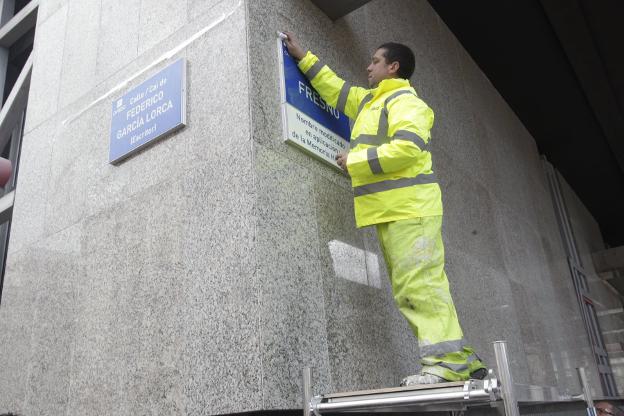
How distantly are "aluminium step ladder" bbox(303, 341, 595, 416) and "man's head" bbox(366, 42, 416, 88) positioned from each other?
1.95m

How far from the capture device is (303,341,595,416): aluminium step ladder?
6.52ft

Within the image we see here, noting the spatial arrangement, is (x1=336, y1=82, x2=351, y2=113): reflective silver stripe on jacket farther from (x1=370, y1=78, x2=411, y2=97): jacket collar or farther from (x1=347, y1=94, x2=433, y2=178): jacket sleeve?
(x1=347, y1=94, x2=433, y2=178): jacket sleeve

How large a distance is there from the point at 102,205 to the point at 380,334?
6.56ft

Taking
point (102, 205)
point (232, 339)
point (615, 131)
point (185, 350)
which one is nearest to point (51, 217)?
point (102, 205)

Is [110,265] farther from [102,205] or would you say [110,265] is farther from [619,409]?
[619,409]

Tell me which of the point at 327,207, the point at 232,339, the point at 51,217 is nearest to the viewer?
the point at 232,339

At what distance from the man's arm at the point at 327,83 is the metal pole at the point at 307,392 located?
177cm

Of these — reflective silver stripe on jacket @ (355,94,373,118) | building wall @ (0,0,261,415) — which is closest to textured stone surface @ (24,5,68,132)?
building wall @ (0,0,261,415)

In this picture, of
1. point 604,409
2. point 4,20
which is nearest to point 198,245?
point 604,409

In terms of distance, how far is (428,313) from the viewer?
2832 millimetres

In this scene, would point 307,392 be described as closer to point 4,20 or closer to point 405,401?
point 405,401

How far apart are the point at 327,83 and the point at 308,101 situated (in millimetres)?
164

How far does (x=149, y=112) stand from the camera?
3678 millimetres

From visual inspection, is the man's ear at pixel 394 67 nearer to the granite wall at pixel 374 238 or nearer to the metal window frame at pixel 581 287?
the granite wall at pixel 374 238
